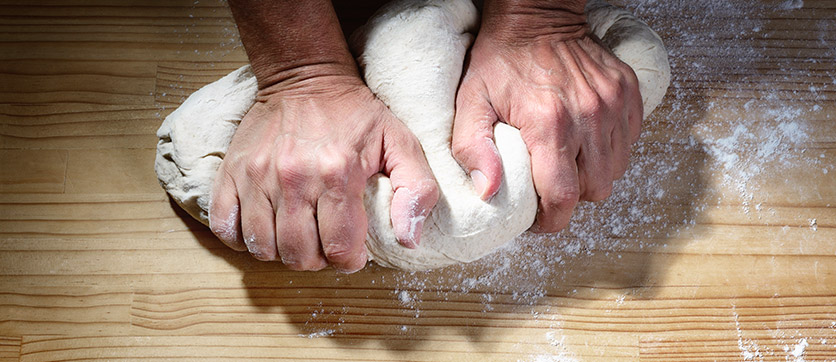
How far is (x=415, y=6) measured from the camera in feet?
3.95

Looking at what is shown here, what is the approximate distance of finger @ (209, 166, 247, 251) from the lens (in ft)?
3.66

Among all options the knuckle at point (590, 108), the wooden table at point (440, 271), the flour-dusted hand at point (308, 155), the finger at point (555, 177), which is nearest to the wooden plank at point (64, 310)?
the wooden table at point (440, 271)

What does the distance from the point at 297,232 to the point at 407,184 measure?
→ 0.20 metres

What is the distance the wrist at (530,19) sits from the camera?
119 cm

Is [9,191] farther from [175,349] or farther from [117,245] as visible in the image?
[175,349]

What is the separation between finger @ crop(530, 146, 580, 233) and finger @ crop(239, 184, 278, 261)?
0.46 metres

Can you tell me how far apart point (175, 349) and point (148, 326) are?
7 centimetres

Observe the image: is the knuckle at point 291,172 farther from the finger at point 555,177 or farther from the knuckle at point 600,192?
the knuckle at point 600,192

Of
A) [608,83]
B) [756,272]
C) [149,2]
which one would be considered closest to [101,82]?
[149,2]

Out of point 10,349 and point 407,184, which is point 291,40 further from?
point 10,349

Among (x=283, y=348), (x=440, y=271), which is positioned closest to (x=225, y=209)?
(x=283, y=348)

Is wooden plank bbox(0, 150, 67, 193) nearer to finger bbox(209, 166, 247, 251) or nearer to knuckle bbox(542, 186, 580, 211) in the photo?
finger bbox(209, 166, 247, 251)

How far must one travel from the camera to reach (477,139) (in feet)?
3.61

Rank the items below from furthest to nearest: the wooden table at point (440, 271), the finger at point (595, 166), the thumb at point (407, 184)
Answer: the wooden table at point (440, 271) → the finger at point (595, 166) → the thumb at point (407, 184)
